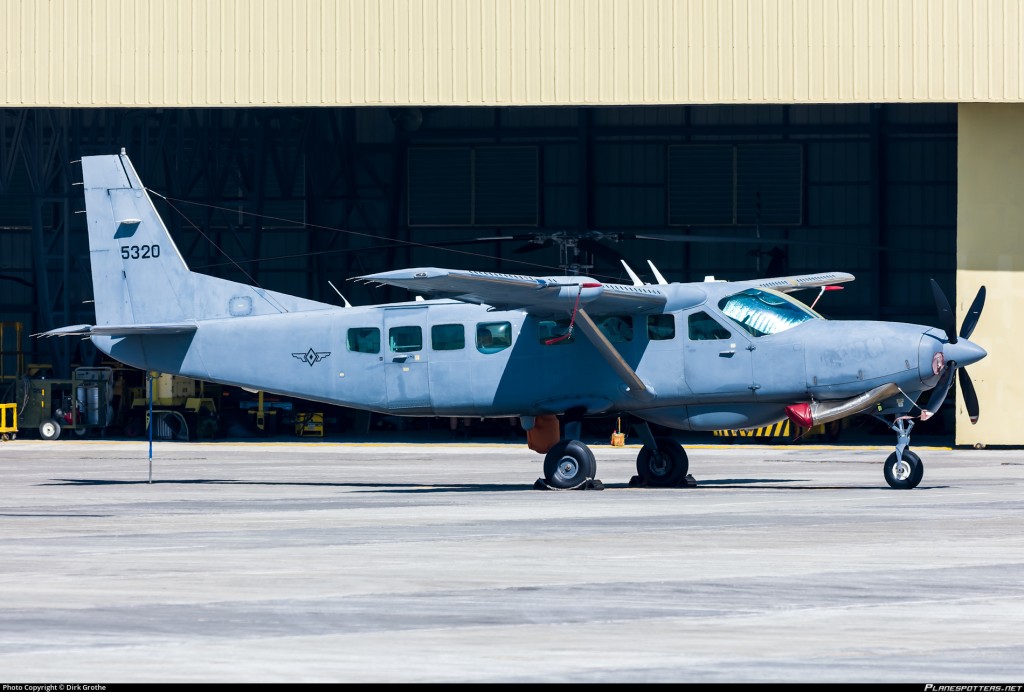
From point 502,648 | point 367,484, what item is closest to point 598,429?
point 367,484

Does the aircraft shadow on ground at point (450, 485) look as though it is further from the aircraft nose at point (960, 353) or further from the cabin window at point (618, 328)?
the aircraft nose at point (960, 353)

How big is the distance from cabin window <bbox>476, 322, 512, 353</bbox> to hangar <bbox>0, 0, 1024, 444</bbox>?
10.4 metres

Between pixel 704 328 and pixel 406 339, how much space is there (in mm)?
4529

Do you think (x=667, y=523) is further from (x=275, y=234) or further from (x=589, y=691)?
(x=275, y=234)

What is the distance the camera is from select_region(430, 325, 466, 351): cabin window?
23.5 meters

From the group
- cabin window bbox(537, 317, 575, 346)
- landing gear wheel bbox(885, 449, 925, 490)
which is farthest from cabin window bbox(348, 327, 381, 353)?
landing gear wheel bbox(885, 449, 925, 490)

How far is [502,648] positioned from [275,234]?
47.0 metres

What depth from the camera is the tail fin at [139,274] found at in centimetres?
2517

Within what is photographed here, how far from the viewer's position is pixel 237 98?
3856cm

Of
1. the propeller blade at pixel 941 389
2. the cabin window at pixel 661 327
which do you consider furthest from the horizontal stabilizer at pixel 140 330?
the propeller blade at pixel 941 389

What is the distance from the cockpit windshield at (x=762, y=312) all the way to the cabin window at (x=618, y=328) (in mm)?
1352

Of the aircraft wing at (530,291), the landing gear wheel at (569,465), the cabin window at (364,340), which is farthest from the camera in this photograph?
the cabin window at (364,340)

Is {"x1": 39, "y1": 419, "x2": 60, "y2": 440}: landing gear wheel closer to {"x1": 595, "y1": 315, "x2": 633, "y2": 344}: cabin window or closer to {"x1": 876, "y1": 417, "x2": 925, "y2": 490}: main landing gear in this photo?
{"x1": 595, "y1": 315, "x2": 633, "y2": 344}: cabin window

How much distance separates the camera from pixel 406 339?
934 inches
